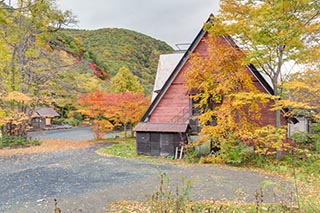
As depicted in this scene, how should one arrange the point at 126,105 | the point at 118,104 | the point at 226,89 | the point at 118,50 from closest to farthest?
the point at 226,89, the point at 118,104, the point at 126,105, the point at 118,50

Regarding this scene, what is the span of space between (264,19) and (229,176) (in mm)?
5827

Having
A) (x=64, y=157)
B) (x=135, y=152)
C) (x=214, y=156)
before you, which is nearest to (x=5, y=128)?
(x=64, y=157)

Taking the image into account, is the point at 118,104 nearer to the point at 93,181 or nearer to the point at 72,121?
the point at 93,181

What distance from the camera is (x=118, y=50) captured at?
5422 cm

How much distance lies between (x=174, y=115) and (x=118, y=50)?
44.2m

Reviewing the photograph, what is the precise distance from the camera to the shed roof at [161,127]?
39.8ft

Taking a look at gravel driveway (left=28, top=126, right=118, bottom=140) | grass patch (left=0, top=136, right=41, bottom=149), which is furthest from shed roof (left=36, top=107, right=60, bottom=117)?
grass patch (left=0, top=136, right=41, bottom=149)

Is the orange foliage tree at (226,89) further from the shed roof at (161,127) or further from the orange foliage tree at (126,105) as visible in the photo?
the orange foliage tree at (126,105)

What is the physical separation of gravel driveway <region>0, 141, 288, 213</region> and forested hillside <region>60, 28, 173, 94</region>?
28.7 meters

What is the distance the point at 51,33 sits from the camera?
17.9m

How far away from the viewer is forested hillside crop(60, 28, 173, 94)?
1726 inches

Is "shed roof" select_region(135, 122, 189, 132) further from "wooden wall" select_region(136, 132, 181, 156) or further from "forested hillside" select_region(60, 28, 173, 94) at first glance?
"forested hillside" select_region(60, 28, 173, 94)

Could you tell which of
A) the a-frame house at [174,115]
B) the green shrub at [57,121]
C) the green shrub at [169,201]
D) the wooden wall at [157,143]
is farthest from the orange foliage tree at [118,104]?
the green shrub at [57,121]

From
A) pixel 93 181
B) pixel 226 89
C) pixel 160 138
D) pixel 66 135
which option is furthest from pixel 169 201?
pixel 66 135
